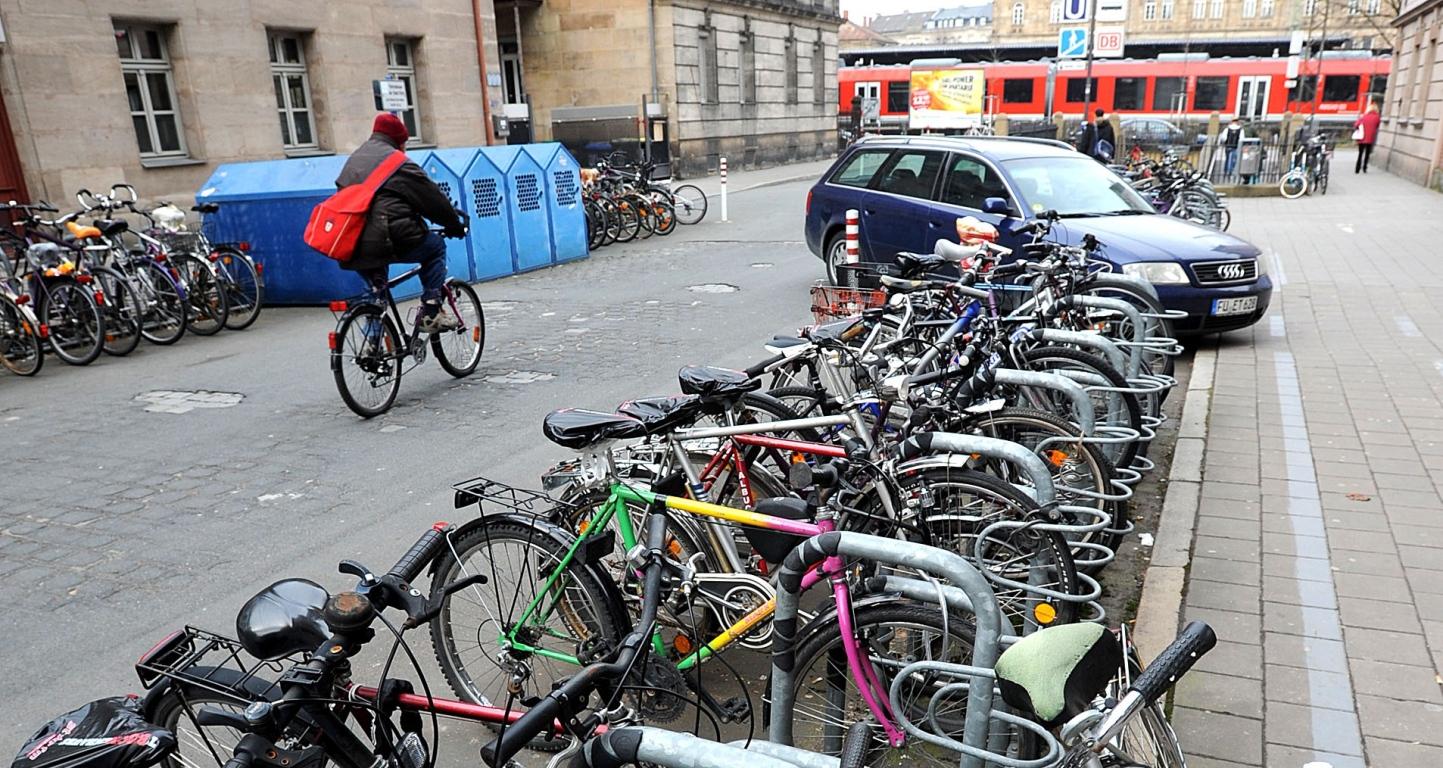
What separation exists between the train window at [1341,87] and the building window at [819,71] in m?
19.3

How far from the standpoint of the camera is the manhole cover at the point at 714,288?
11.1 metres

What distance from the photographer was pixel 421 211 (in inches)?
271

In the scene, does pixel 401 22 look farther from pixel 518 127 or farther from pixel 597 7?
pixel 597 7

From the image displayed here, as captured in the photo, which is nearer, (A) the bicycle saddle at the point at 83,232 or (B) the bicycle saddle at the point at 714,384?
(B) the bicycle saddle at the point at 714,384

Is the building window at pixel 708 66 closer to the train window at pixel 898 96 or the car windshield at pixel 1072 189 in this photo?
the train window at pixel 898 96

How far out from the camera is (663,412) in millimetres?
3314

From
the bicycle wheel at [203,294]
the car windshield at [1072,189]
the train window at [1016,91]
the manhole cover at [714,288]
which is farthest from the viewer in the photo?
the train window at [1016,91]

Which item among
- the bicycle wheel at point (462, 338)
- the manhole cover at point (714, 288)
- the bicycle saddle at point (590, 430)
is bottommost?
the manhole cover at point (714, 288)

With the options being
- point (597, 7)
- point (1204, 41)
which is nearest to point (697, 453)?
point (597, 7)

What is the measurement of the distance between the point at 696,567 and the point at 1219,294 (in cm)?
604

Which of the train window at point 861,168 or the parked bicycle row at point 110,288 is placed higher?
the train window at point 861,168

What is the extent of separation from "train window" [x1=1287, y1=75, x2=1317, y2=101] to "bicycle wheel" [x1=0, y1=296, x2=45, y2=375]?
4172 centimetres

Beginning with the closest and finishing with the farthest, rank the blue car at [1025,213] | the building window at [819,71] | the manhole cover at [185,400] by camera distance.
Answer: the manhole cover at [185,400]
the blue car at [1025,213]
the building window at [819,71]

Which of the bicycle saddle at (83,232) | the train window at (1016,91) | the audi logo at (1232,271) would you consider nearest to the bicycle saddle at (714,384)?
the audi logo at (1232,271)
